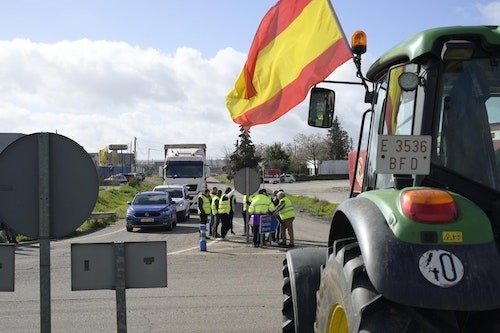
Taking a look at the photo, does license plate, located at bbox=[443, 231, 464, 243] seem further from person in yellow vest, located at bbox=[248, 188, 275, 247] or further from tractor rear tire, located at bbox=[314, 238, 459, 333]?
person in yellow vest, located at bbox=[248, 188, 275, 247]

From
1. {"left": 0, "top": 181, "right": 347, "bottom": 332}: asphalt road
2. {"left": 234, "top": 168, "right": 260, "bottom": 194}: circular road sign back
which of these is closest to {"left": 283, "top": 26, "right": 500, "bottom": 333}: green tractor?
{"left": 0, "top": 181, "right": 347, "bottom": 332}: asphalt road

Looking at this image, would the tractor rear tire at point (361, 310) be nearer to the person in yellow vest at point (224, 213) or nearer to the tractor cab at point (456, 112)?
the tractor cab at point (456, 112)

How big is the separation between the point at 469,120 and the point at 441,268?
40.1 inches

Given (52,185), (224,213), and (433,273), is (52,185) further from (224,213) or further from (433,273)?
(224,213)

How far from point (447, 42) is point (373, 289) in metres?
1.41

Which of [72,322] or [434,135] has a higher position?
[434,135]

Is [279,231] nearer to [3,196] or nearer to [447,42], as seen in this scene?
[3,196]

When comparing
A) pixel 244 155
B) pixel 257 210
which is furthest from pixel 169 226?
pixel 244 155

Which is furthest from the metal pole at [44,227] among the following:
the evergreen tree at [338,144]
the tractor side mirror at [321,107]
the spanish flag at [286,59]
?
the evergreen tree at [338,144]

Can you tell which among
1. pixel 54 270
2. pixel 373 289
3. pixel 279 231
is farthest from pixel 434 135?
pixel 279 231

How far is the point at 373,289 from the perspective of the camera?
2748 mm

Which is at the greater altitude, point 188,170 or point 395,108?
point 395,108

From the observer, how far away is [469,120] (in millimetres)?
3180

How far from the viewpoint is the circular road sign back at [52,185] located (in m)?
4.36
